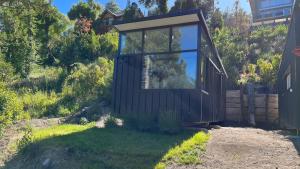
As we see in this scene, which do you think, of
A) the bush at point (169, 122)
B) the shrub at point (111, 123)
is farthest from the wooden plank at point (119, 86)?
the bush at point (169, 122)

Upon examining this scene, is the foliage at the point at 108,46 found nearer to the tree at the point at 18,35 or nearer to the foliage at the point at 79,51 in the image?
the foliage at the point at 79,51

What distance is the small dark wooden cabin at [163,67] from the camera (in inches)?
346

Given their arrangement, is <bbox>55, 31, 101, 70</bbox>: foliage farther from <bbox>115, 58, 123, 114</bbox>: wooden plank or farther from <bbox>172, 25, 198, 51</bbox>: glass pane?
<bbox>172, 25, 198, 51</bbox>: glass pane

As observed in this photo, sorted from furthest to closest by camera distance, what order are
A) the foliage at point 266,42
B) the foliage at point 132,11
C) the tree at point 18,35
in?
the foliage at point 132,11
the foliage at point 266,42
the tree at point 18,35

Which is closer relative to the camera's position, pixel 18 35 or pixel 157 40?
pixel 157 40

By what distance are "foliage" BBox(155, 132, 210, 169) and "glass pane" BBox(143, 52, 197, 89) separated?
225cm

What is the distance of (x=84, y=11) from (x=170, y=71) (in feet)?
78.4

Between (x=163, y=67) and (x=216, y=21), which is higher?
(x=216, y=21)

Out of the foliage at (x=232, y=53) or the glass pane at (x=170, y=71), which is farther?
the foliage at (x=232, y=53)

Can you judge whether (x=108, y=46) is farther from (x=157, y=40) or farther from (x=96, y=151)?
(x=96, y=151)

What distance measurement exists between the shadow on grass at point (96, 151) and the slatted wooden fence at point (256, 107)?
889 centimetres

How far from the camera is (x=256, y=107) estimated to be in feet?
51.3

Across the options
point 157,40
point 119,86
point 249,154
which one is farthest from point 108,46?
point 249,154

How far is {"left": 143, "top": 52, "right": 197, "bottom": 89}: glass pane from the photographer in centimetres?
888
